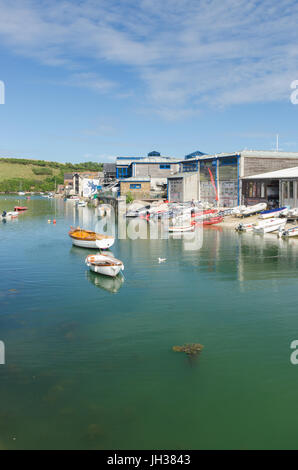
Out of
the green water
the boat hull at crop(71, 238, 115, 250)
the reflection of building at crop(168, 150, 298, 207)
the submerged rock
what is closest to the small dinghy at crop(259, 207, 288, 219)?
the reflection of building at crop(168, 150, 298, 207)

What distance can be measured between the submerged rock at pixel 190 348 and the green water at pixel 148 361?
12.2 inches

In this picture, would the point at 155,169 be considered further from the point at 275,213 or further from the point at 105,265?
the point at 105,265

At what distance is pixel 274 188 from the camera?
221ft

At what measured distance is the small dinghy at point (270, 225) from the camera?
175 ft

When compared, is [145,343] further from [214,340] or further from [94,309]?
[94,309]

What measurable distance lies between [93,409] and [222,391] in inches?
179

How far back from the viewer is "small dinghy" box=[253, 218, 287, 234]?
175ft

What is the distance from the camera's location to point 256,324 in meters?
20.3

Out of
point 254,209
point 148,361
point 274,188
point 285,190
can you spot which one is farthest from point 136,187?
point 148,361

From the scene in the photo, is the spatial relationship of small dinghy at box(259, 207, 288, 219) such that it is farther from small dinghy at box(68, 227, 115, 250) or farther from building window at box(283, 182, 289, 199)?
small dinghy at box(68, 227, 115, 250)

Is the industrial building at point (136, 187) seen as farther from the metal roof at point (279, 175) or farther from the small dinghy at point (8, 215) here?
the metal roof at point (279, 175)

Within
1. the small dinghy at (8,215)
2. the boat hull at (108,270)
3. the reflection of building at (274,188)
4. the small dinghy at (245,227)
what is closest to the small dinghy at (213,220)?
the reflection of building at (274,188)

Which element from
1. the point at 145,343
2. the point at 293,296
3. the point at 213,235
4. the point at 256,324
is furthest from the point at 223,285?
the point at 213,235

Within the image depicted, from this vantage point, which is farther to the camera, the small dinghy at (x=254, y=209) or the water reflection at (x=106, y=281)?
the small dinghy at (x=254, y=209)
